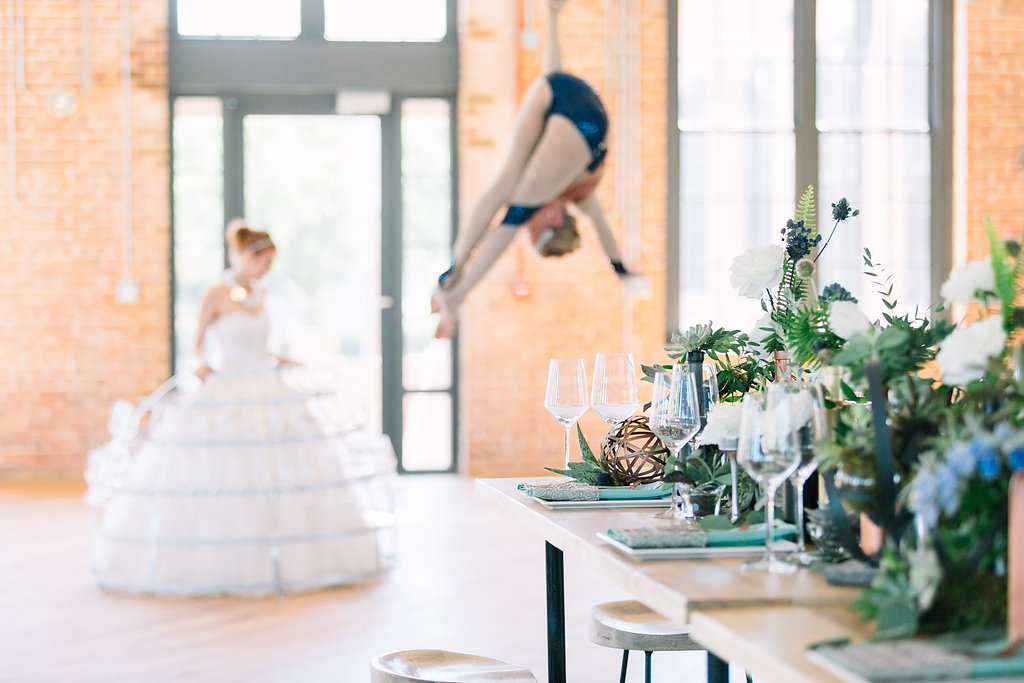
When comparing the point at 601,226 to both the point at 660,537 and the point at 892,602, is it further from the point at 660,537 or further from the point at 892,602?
the point at 892,602

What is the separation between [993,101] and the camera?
8.35 metres

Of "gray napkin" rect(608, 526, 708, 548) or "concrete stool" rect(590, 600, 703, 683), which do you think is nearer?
"gray napkin" rect(608, 526, 708, 548)

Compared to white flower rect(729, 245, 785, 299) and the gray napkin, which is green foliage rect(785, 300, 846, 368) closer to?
white flower rect(729, 245, 785, 299)

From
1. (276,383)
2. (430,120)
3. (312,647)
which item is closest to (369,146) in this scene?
(430,120)

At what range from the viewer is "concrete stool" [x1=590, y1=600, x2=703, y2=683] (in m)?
2.28

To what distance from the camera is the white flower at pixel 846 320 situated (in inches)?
58.7

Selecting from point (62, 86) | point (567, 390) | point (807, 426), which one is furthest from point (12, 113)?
point (807, 426)

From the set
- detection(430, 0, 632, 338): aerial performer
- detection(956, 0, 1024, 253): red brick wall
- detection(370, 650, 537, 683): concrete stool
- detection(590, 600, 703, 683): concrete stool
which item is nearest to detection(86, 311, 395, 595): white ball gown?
detection(430, 0, 632, 338): aerial performer

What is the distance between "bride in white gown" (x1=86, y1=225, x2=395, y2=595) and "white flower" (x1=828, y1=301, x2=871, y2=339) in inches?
151

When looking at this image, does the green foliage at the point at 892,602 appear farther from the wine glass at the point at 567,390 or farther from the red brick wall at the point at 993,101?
the red brick wall at the point at 993,101

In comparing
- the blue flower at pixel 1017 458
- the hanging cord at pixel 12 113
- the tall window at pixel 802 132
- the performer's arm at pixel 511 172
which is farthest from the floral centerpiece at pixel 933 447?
the hanging cord at pixel 12 113

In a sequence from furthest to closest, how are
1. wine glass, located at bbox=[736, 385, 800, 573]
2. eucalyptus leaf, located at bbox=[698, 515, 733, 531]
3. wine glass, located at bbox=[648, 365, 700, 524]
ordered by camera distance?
wine glass, located at bbox=[648, 365, 700, 524] → eucalyptus leaf, located at bbox=[698, 515, 733, 531] → wine glass, located at bbox=[736, 385, 800, 573]

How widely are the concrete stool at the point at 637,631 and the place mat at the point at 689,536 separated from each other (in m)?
0.70

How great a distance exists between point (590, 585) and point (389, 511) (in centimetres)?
114
